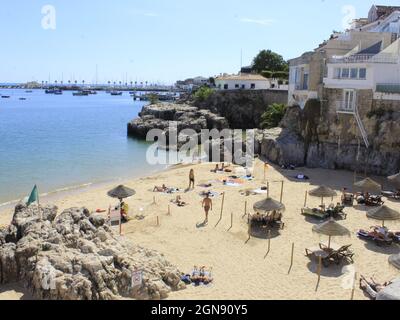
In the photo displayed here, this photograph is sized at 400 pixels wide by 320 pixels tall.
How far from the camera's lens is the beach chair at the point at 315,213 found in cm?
1989

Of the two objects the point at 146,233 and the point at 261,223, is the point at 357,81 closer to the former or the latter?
the point at 261,223

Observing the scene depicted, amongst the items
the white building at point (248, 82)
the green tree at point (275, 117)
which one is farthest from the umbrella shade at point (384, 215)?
the white building at point (248, 82)

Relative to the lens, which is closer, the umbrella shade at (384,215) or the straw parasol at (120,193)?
the umbrella shade at (384,215)

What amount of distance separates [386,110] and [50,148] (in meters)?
36.9

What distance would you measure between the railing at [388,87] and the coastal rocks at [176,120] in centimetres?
2913

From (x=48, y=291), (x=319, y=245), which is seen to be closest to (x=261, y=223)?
(x=319, y=245)

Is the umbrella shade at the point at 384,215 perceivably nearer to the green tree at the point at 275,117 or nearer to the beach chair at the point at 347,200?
the beach chair at the point at 347,200

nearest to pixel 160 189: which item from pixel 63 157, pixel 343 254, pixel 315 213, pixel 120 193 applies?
pixel 120 193

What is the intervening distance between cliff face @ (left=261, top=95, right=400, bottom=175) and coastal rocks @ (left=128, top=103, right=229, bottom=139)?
21.3 m

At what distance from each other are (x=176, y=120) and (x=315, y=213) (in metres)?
41.6

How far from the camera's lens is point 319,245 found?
52.2ft

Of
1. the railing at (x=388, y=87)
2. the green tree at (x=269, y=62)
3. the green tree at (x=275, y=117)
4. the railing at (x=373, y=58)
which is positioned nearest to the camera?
the railing at (x=388, y=87)

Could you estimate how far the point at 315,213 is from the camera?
792 inches

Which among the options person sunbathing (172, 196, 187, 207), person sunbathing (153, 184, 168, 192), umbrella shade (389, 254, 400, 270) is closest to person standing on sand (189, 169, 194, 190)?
person sunbathing (153, 184, 168, 192)
